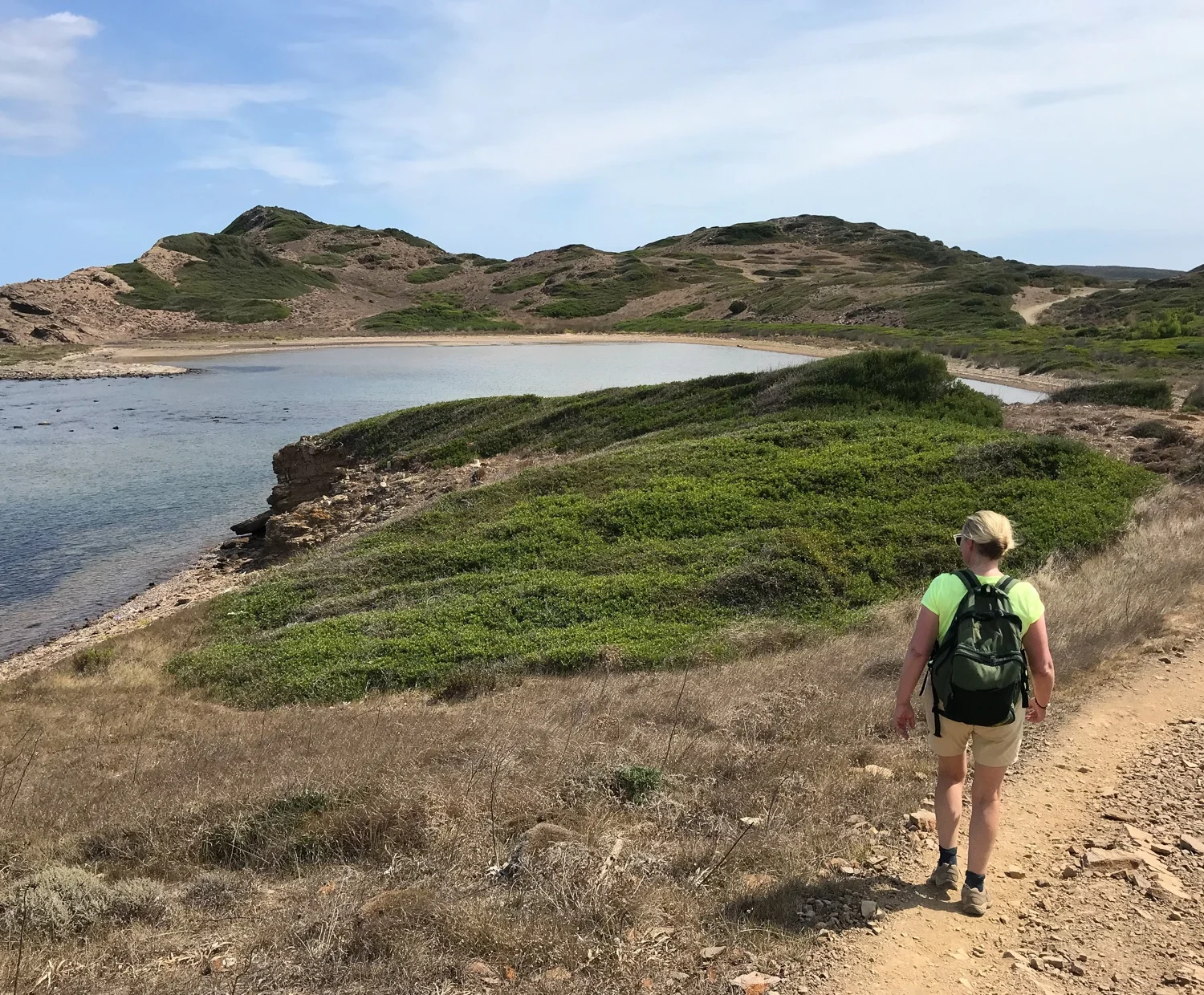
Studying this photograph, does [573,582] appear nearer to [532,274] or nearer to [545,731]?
[545,731]

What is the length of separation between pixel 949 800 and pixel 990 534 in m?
1.47

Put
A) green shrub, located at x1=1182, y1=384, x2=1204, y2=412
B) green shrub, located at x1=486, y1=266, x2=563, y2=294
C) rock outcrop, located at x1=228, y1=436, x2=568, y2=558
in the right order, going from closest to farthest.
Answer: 1. rock outcrop, located at x1=228, y1=436, x2=568, y2=558
2. green shrub, located at x1=1182, y1=384, x2=1204, y2=412
3. green shrub, located at x1=486, y1=266, x2=563, y2=294

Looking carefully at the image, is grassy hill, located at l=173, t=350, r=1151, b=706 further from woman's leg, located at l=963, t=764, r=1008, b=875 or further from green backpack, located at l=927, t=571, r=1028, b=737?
green backpack, located at l=927, t=571, r=1028, b=737

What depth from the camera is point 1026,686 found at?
447 centimetres

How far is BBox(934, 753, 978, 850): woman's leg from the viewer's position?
467cm

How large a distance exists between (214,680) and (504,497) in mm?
7586

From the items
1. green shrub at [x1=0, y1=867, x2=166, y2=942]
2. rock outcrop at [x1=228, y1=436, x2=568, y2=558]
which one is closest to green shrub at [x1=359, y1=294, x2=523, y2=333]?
rock outcrop at [x1=228, y1=436, x2=568, y2=558]

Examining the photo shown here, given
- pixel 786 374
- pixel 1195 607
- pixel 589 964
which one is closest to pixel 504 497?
pixel 786 374

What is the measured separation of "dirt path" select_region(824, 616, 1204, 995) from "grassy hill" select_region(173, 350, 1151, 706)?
5.48 meters

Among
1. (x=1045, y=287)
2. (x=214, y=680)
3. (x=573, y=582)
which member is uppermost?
(x=1045, y=287)

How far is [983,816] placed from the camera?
14.9 feet

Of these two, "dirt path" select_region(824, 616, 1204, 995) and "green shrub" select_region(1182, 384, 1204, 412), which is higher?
"green shrub" select_region(1182, 384, 1204, 412)

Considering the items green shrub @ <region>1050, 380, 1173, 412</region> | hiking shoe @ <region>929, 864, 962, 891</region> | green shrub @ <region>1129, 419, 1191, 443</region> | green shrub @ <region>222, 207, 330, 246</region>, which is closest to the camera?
hiking shoe @ <region>929, 864, 962, 891</region>

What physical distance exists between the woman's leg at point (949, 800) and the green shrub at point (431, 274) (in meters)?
138
